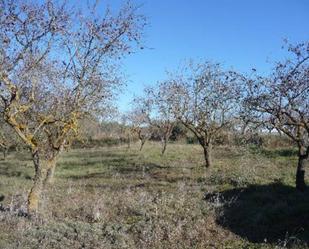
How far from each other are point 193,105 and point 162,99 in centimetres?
370

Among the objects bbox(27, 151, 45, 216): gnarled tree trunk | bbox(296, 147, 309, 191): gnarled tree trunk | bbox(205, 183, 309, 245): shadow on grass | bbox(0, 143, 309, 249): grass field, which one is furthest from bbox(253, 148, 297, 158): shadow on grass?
bbox(27, 151, 45, 216): gnarled tree trunk

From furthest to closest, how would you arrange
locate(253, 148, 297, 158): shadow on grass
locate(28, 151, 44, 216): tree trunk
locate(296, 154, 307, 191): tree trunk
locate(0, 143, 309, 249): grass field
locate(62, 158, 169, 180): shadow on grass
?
locate(253, 148, 297, 158): shadow on grass < locate(62, 158, 169, 180): shadow on grass < locate(296, 154, 307, 191): tree trunk < locate(28, 151, 44, 216): tree trunk < locate(0, 143, 309, 249): grass field

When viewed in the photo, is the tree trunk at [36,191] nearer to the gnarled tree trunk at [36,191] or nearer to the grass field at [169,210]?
the gnarled tree trunk at [36,191]

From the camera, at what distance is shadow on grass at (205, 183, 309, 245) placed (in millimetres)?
14633

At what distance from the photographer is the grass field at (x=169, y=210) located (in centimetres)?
1251

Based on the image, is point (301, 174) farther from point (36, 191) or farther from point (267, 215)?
point (36, 191)

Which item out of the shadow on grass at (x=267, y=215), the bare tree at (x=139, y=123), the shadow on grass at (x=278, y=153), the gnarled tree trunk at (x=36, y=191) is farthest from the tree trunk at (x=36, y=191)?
the bare tree at (x=139, y=123)

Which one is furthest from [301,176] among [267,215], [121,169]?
[121,169]

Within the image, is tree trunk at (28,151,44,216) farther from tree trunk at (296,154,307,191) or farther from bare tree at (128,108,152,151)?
bare tree at (128,108,152,151)

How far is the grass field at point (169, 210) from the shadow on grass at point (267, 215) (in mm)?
32

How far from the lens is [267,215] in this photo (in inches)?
685

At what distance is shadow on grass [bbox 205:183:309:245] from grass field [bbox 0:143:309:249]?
32mm

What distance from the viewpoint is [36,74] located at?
16062 mm

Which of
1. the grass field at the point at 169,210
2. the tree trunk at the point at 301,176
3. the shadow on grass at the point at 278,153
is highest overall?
the shadow on grass at the point at 278,153
